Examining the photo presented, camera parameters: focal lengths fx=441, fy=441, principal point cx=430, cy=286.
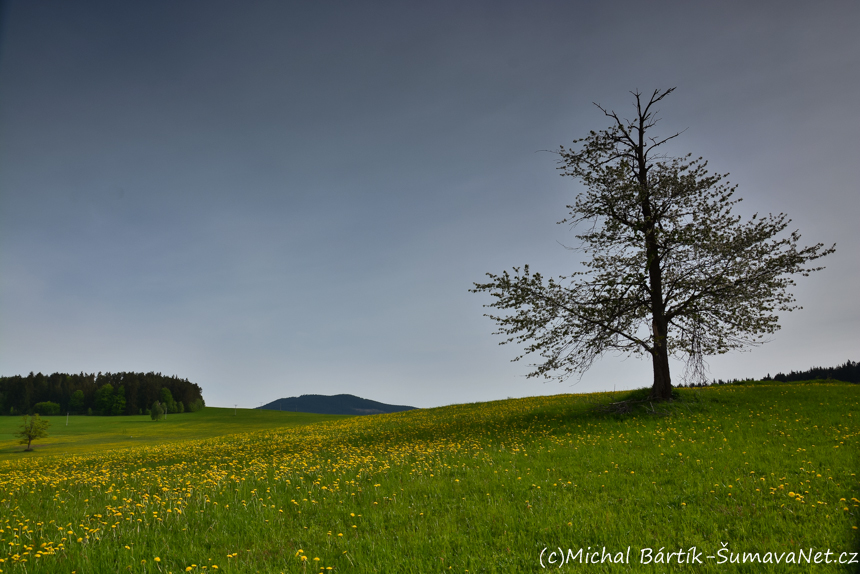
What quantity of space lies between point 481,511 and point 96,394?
147374mm

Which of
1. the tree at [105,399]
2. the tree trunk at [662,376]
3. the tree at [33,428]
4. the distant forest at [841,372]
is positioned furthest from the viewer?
the tree at [105,399]

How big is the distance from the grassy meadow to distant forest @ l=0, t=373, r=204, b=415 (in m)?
123

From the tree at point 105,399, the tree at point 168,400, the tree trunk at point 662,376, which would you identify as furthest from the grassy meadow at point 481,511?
the tree at point 105,399

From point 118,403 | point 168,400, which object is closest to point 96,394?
point 118,403

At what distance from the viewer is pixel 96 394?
120 metres

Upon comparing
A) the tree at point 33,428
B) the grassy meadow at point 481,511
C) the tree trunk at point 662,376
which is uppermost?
the tree trunk at point 662,376

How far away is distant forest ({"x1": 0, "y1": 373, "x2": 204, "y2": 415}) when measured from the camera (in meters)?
117

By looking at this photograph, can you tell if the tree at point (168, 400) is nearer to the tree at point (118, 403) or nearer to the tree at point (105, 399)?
the tree at point (118, 403)

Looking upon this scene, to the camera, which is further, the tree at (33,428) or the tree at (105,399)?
the tree at (105,399)

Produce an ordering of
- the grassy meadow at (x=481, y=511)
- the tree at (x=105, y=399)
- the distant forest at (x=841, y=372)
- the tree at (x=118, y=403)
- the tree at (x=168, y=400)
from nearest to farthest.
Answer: the grassy meadow at (x=481, y=511) < the distant forest at (x=841, y=372) < the tree at (x=168, y=400) < the tree at (x=118, y=403) < the tree at (x=105, y=399)

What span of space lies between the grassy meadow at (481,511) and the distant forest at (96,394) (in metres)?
123

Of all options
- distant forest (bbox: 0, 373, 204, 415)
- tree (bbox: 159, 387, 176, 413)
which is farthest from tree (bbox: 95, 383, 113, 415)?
tree (bbox: 159, 387, 176, 413)

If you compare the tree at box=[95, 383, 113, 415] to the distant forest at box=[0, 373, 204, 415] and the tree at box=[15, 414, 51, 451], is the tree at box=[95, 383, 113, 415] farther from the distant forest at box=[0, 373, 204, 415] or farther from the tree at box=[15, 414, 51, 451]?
the tree at box=[15, 414, 51, 451]

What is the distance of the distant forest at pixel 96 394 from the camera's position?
116562 millimetres
